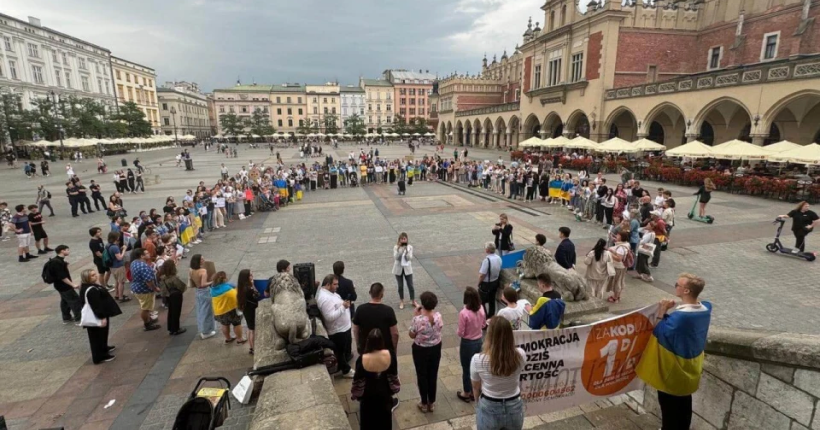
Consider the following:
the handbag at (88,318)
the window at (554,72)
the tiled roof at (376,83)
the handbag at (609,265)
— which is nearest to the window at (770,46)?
the window at (554,72)

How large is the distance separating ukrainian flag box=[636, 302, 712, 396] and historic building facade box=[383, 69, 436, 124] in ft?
375

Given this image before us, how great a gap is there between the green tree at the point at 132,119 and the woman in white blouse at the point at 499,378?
73.9m

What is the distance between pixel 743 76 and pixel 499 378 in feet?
93.2

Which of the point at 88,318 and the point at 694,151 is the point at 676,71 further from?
the point at 88,318

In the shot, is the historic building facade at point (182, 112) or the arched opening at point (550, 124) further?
the historic building facade at point (182, 112)

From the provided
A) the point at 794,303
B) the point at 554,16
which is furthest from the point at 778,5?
the point at 794,303

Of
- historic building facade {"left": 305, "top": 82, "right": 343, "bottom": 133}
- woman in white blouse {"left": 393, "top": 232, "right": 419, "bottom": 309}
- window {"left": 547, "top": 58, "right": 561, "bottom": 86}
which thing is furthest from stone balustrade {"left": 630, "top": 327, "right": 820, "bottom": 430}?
historic building facade {"left": 305, "top": 82, "right": 343, "bottom": 133}

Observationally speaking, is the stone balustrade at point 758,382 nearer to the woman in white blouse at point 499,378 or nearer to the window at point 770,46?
the woman in white blouse at point 499,378

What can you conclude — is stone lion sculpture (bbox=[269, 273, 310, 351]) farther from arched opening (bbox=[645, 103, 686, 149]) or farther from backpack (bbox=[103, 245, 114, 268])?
arched opening (bbox=[645, 103, 686, 149])

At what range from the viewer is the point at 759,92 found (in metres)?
21.7

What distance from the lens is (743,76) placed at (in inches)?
888

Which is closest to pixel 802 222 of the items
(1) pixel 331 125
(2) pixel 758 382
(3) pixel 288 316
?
(2) pixel 758 382

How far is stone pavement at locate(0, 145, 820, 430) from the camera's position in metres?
5.25

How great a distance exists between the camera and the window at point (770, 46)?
28.7 metres
